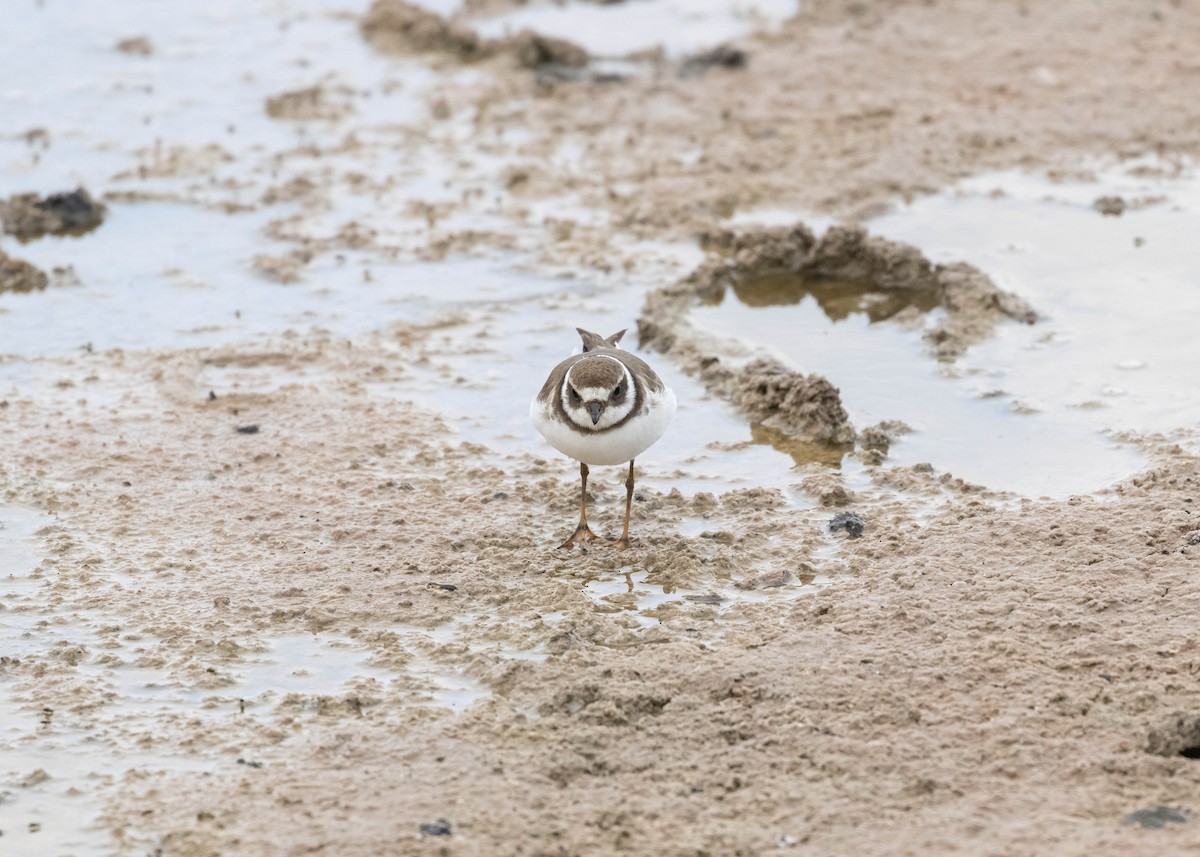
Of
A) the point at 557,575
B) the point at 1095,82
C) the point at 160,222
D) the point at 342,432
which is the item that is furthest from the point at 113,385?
the point at 1095,82

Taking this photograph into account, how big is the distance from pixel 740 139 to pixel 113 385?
608cm

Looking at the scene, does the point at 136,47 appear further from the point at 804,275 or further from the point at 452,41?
the point at 804,275

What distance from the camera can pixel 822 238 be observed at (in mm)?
10914

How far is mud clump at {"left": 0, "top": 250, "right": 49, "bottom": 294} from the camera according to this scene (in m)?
11.1

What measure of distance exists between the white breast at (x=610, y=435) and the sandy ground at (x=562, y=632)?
541mm

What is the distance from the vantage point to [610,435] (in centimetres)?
740

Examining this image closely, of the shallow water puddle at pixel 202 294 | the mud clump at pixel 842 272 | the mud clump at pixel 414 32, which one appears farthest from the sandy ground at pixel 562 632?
the mud clump at pixel 414 32

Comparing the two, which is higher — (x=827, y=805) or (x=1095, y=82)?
(x=1095, y=82)

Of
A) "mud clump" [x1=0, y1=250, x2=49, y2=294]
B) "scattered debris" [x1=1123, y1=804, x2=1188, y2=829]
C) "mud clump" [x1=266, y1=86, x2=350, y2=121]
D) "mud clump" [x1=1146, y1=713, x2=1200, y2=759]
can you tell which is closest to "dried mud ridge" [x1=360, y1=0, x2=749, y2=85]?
"mud clump" [x1=266, y1=86, x2=350, y2=121]

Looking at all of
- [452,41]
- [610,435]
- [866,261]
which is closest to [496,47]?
[452,41]

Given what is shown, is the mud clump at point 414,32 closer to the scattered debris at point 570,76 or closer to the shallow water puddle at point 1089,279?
the scattered debris at point 570,76

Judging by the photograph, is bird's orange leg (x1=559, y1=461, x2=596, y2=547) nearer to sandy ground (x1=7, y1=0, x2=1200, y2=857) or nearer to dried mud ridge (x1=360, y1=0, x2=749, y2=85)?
sandy ground (x1=7, y1=0, x2=1200, y2=857)

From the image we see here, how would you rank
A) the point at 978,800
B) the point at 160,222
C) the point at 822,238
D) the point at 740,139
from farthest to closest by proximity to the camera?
the point at 740,139
the point at 160,222
the point at 822,238
the point at 978,800

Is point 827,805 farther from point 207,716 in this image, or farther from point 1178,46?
point 1178,46
